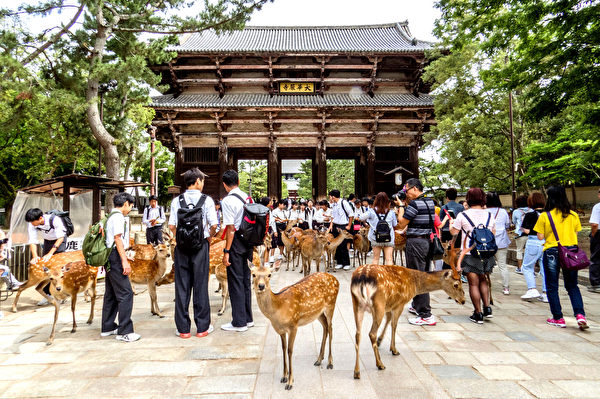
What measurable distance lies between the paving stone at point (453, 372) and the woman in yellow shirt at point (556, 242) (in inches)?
87.3

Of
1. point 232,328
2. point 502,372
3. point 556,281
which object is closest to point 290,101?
point 232,328

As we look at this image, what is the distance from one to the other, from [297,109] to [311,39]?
926 centimetres

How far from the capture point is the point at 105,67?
10844 mm

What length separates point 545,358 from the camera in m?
3.59

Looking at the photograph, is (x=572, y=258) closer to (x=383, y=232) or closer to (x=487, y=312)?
(x=487, y=312)

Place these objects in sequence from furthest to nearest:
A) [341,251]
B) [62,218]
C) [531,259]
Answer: [341,251]
[62,218]
[531,259]

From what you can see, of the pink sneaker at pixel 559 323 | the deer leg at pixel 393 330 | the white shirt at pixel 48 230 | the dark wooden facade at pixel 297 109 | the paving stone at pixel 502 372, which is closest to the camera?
the paving stone at pixel 502 372

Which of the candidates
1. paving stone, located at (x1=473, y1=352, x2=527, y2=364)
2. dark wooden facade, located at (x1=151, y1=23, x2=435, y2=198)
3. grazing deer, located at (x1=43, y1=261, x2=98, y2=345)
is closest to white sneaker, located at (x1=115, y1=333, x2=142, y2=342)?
grazing deer, located at (x1=43, y1=261, x2=98, y2=345)

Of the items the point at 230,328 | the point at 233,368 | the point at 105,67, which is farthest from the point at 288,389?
the point at 105,67

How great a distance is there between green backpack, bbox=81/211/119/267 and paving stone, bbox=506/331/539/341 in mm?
5339

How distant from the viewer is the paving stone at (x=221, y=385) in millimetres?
2959

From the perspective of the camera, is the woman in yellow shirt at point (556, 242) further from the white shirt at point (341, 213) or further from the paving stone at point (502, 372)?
the white shirt at point (341, 213)

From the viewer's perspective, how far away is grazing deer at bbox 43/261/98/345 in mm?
4273

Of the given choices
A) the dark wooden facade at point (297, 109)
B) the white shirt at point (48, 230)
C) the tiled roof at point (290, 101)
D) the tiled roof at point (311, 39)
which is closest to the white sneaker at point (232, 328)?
the white shirt at point (48, 230)
